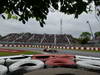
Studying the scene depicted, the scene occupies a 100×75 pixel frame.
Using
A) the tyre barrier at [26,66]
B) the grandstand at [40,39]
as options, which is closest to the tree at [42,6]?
the tyre barrier at [26,66]

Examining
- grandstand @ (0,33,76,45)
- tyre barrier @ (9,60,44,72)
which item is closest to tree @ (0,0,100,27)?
tyre barrier @ (9,60,44,72)

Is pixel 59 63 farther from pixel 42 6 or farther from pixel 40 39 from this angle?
pixel 40 39

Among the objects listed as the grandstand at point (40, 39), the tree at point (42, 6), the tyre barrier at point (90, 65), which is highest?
the grandstand at point (40, 39)

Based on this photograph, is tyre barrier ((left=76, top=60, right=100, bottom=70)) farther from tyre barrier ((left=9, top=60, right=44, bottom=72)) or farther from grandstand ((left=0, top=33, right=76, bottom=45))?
grandstand ((left=0, top=33, right=76, bottom=45))

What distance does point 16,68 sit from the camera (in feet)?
12.9

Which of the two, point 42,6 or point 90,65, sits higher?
point 42,6

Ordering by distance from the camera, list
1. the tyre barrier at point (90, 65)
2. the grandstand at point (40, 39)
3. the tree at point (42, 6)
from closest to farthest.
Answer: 1. the tree at point (42, 6)
2. the tyre barrier at point (90, 65)
3. the grandstand at point (40, 39)

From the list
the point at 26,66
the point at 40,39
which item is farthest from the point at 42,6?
the point at 40,39

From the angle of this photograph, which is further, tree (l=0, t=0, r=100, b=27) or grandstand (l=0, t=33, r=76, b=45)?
grandstand (l=0, t=33, r=76, b=45)

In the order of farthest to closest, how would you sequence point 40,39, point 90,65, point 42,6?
point 40,39 → point 90,65 → point 42,6

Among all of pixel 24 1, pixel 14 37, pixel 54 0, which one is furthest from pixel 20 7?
pixel 14 37

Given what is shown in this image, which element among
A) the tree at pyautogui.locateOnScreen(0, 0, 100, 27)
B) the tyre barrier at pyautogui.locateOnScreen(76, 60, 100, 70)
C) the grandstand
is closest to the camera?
the tree at pyautogui.locateOnScreen(0, 0, 100, 27)

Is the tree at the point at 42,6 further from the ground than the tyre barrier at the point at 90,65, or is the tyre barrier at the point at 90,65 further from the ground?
the tree at the point at 42,6

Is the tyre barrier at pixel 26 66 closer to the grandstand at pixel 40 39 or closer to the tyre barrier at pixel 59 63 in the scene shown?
the tyre barrier at pixel 59 63
